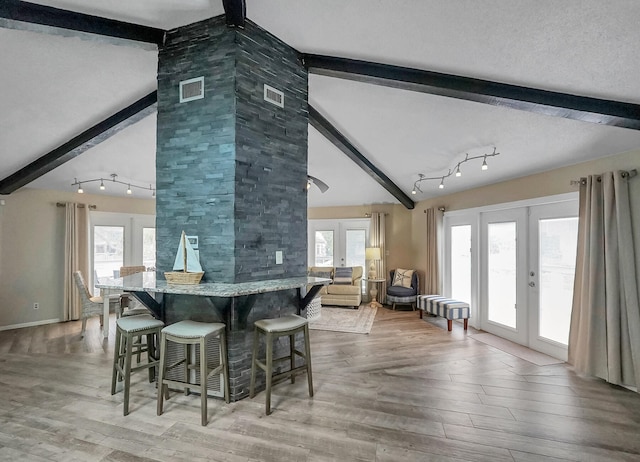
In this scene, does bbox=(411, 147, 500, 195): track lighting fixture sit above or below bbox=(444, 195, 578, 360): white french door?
above

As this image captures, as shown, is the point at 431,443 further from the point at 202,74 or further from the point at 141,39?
the point at 141,39

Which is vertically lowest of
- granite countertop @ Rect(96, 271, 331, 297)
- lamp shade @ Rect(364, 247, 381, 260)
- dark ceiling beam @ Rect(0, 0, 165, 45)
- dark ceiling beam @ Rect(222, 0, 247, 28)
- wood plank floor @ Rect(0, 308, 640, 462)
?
wood plank floor @ Rect(0, 308, 640, 462)

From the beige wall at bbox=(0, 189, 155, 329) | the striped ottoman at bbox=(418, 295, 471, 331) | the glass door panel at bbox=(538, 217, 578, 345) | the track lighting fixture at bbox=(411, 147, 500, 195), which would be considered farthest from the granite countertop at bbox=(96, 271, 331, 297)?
the beige wall at bbox=(0, 189, 155, 329)

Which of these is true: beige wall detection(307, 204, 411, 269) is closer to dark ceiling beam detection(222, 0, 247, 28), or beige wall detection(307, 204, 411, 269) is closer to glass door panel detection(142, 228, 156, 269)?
glass door panel detection(142, 228, 156, 269)

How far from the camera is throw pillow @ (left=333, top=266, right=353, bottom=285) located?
24.1 feet

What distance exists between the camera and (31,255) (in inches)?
222

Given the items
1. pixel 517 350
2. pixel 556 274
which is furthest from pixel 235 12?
pixel 517 350

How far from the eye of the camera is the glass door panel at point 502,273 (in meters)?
4.79

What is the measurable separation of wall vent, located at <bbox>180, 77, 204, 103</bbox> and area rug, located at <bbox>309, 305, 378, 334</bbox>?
386cm

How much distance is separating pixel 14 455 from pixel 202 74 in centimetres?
311

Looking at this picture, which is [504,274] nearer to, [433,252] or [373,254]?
[433,252]

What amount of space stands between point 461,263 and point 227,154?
479 centimetres

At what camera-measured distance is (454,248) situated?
623 cm

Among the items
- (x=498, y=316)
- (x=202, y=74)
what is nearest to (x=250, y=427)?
(x=202, y=74)
